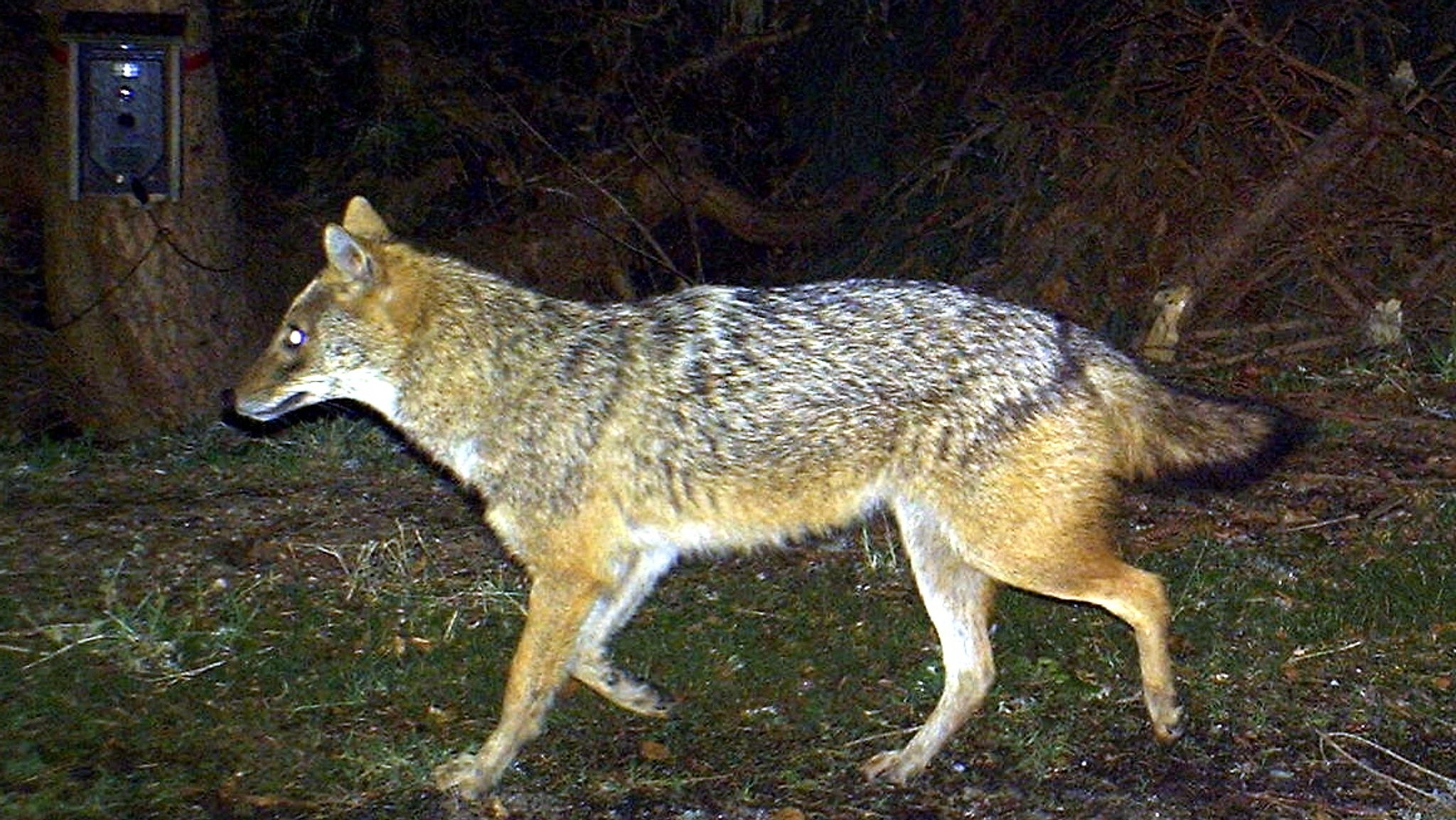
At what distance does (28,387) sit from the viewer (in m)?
10.6

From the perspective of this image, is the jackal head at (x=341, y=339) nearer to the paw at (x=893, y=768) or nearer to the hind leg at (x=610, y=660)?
the hind leg at (x=610, y=660)

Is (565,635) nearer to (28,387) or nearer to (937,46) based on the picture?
(28,387)

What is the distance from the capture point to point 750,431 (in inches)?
202

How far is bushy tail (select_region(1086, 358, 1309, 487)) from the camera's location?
5027mm

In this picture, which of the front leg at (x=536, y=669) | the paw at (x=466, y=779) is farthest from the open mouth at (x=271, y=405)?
the paw at (x=466, y=779)

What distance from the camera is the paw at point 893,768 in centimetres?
493

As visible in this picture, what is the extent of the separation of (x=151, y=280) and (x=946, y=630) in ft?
17.7

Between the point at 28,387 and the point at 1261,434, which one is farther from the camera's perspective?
the point at 28,387

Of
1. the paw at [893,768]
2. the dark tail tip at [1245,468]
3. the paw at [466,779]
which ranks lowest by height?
the paw at [466,779]

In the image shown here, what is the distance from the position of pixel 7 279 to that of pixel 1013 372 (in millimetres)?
8762

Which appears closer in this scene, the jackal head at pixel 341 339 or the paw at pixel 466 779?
the paw at pixel 466 779

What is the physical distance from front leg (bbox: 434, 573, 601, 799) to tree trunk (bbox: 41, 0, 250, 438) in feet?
15.5

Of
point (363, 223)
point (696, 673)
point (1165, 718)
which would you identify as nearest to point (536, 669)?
point (696, 673)

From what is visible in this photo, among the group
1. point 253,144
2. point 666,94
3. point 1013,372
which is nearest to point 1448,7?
point 666,94
